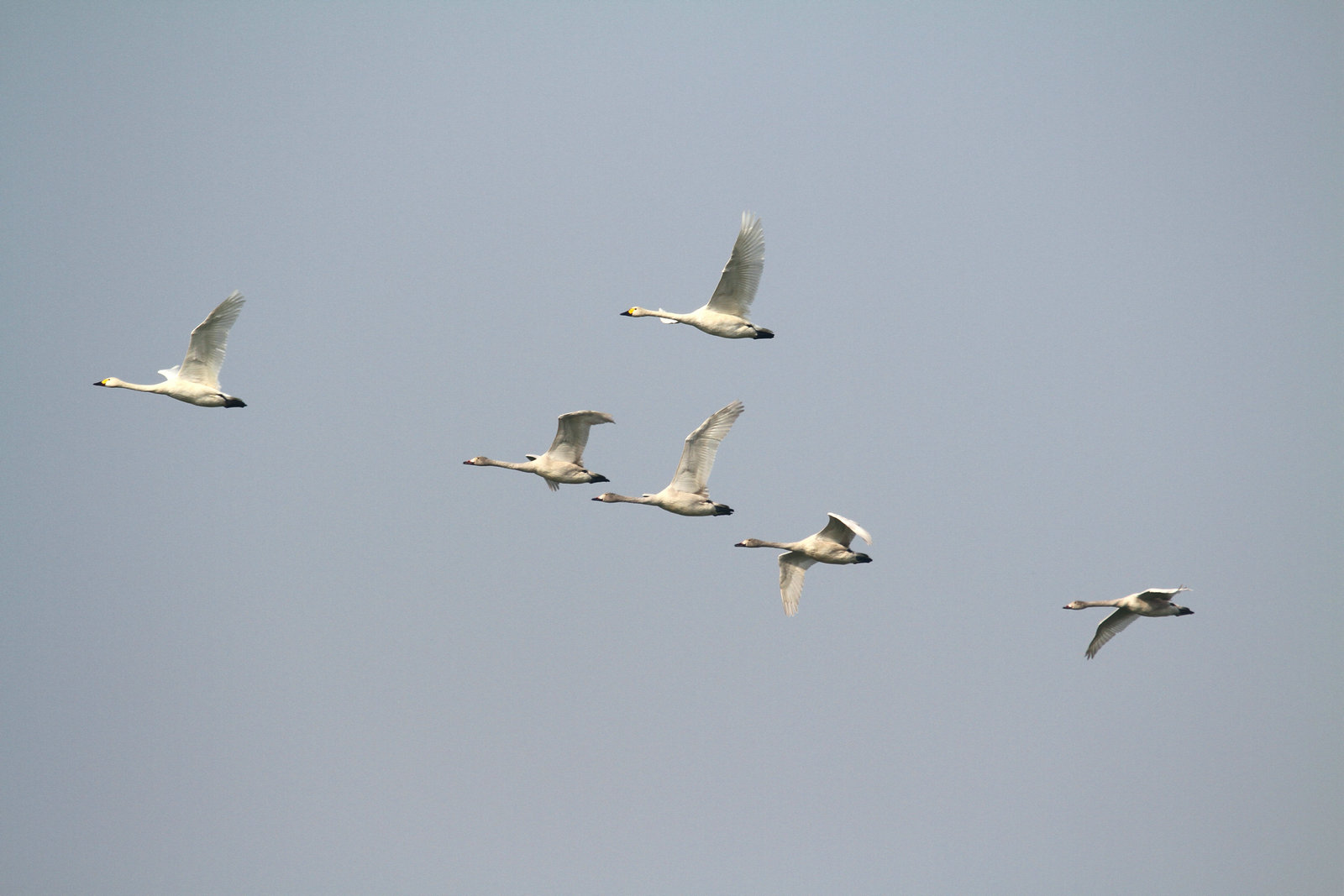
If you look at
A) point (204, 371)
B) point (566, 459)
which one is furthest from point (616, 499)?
point (204, 371)

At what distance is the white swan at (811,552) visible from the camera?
59125mm

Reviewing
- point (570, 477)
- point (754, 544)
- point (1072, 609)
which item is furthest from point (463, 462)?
point (1072, 609)

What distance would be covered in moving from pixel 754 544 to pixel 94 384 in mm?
21763

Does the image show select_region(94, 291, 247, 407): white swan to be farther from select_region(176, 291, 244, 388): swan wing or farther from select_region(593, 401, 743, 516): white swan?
select_region(593, 401, 743, 516): white swan

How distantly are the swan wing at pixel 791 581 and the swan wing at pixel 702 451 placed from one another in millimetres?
4966

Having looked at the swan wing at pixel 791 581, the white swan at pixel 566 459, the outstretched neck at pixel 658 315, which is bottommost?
the swan wing at pixel 791 581

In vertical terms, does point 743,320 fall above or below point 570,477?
above

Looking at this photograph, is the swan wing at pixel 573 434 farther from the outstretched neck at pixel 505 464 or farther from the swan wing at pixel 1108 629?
the swan wing at pixel 1108 629

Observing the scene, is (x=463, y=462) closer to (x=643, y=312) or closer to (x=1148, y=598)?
(x=643, y=312)

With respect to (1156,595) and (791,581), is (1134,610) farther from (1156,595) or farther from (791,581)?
(791,581)

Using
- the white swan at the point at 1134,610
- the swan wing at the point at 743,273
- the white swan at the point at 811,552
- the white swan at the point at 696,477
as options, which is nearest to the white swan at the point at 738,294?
the swan wing at the point at 743,273

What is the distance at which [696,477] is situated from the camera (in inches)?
2331

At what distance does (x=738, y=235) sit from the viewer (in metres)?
58.8

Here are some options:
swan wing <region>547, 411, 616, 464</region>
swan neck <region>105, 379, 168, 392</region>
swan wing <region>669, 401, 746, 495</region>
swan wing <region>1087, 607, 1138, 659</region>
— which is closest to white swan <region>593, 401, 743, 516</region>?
swan wing <region>669, 401, 746, 495</region>
